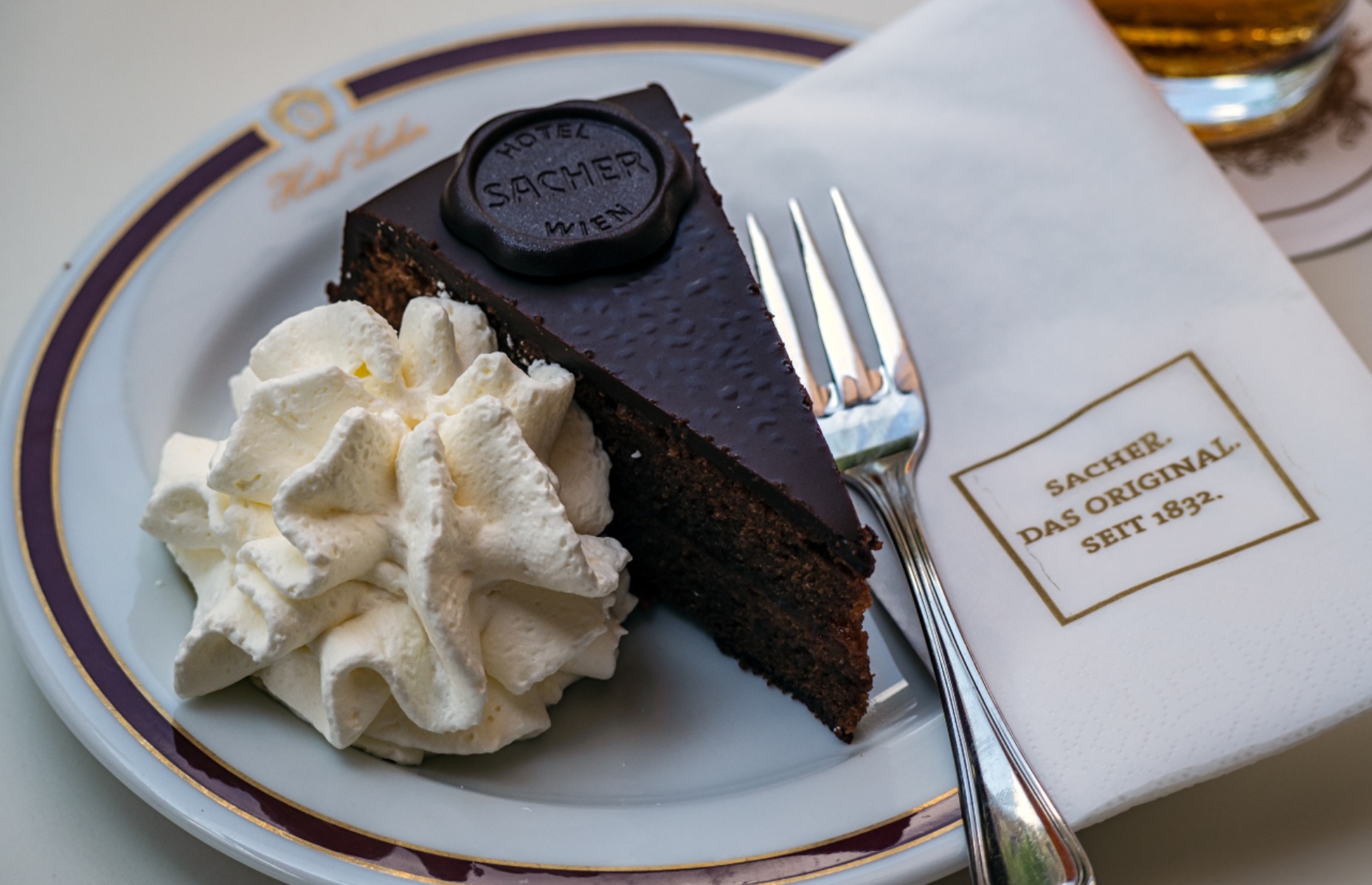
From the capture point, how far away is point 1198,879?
1.41 meters

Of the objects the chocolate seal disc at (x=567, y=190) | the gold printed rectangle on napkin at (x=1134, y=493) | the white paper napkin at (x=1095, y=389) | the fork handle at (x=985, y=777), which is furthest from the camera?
the chocolate seal disc at (x=567, y=190)

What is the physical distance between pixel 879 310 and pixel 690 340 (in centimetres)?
37

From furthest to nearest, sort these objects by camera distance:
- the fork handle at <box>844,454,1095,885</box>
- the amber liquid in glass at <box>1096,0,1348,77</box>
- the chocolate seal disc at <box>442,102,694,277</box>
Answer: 1. the amber liquid in glass at <box>1096,0,1348,77</box>
2. the chocolate seal disc at <box>442,102,694,277</box>
3. the fork handle at <box>844,454,1095,885</box>

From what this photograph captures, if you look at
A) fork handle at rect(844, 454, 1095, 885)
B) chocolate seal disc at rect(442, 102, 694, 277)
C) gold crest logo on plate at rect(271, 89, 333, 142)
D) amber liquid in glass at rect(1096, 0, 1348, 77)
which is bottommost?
fork handle at rect(844, 454, 1095, 885)

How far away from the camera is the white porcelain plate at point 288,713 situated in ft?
4.37

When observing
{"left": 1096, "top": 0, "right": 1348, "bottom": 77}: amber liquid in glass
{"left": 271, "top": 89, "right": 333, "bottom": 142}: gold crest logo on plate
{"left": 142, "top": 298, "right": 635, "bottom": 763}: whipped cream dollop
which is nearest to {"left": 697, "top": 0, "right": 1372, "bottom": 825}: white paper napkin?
{"left": 1096, "top": 0, "right": 1348, "bottom": 77}: amber liquid in glass

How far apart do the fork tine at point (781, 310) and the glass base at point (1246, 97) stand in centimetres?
90

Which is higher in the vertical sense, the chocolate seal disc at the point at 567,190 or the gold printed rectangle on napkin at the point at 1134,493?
the chocolate seal disc at the point at 567,190

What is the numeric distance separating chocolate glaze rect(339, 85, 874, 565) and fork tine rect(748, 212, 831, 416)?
108 millimetres

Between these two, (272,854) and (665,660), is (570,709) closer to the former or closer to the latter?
(665,660)

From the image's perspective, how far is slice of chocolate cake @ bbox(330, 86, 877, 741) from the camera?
1.51 m

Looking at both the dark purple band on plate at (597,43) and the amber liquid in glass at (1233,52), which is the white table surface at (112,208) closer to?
the dark purple band on plate at (597,43)

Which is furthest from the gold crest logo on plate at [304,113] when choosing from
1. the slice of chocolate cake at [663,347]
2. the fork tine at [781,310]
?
the fork tine at [781,310]

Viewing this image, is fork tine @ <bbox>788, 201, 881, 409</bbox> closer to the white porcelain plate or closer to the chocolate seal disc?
the chocolate seal disc
